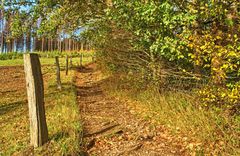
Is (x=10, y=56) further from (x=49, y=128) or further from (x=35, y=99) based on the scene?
(x=35, y=99)

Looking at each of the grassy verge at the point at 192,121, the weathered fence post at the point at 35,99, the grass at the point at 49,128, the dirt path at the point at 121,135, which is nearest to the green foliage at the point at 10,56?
the grass at the point at 49,128

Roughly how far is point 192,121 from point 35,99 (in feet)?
11.3

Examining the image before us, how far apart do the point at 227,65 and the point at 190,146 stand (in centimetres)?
200

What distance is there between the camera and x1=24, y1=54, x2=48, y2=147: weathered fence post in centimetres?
636

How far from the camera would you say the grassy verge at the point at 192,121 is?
20.1 feet

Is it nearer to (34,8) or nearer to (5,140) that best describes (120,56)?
(34,8)

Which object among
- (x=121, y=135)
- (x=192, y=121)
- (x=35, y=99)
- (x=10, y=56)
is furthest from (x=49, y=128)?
(x=10, y=56)

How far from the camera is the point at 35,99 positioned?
638 centimetres

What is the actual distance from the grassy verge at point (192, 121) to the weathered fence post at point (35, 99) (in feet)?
9.73

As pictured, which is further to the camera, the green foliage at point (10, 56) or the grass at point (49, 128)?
the green foliage at point (10, 56)

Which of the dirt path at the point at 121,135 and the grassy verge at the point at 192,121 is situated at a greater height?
the grassy verge at the point at 192,121

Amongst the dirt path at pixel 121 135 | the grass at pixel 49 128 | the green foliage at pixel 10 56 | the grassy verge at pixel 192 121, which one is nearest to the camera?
the grassy verge at pixel 192 121

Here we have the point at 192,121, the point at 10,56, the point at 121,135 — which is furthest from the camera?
the point at 10,56

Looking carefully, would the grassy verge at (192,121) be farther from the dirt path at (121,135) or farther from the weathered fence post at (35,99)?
the weathered fence post at (35,99)
